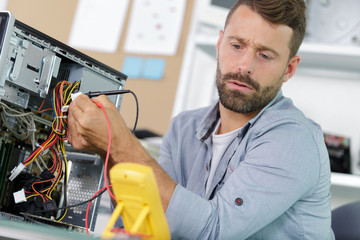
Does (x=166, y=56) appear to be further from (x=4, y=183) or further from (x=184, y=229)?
(x=184, y=229)

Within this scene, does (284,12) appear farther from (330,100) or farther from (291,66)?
(330,100)

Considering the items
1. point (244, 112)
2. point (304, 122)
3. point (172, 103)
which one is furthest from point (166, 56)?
point (304, 122)

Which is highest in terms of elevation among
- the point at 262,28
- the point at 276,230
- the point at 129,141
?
the point at 262,28

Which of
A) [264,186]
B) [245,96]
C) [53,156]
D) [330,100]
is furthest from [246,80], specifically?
[330,100]

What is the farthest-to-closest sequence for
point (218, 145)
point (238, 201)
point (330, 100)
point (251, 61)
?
point (330, 100) → point (218, 145) → point (251, 61) → point (238, 201)

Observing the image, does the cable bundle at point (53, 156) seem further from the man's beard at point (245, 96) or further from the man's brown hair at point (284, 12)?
the man's brown hair at point (284, 12)

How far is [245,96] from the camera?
1396 mm

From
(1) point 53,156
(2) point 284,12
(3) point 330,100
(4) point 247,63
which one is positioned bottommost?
(1) point 53,156

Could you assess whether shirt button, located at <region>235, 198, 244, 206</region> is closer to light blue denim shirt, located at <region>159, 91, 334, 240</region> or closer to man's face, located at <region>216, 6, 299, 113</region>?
light blue denim shirt, located at <region>159, 91, 334, 240</region>

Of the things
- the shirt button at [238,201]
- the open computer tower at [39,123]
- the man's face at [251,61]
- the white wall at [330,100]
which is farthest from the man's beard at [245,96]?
the white wall at [330,100]

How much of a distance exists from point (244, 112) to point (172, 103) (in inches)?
58.1

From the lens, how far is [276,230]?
4.06 feet

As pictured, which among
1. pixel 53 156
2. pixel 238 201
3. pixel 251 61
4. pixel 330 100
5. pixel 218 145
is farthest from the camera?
pixel 330 100

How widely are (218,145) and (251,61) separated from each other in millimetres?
298
